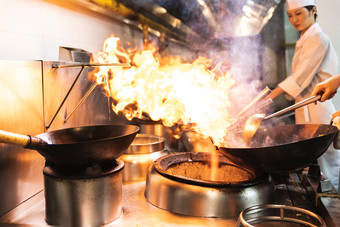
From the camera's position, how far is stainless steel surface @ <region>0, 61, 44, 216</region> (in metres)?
1.37

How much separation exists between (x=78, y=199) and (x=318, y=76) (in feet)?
11.2

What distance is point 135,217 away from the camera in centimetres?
137

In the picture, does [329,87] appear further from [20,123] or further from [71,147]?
[20,123]

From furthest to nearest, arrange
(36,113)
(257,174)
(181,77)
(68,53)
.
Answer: (181,77) < (68,53) < (36,113) < (257,174)

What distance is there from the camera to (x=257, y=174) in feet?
5.00

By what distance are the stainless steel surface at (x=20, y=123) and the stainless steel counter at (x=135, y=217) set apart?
5cm

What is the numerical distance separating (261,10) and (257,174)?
591 cm

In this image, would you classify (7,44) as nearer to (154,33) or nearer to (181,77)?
(181,77)

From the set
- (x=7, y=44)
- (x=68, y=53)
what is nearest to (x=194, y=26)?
(x=68, y=53)

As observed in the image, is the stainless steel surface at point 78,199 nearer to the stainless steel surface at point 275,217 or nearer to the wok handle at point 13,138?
the wok handle at point 13,138

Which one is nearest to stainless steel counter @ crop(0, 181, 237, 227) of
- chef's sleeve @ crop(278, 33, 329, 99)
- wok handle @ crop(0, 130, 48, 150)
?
wok handle @ crop(0, 130, 48, 150)

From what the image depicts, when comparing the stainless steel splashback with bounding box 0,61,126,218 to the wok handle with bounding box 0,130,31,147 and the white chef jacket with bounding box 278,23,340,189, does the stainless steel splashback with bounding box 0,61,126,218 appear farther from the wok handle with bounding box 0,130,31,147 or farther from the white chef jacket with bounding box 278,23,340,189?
the white chef jacket with bounding box 278,23,340,189

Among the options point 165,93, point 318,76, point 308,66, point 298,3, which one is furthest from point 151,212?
point 298,3

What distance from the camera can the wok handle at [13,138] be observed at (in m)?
0.93
